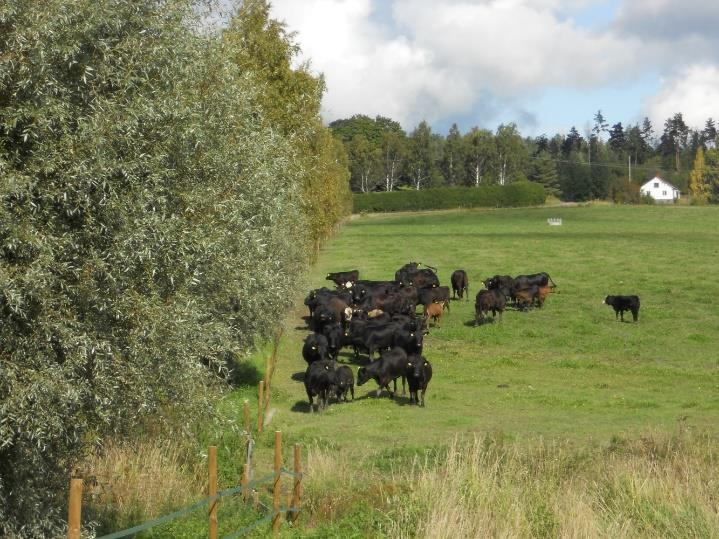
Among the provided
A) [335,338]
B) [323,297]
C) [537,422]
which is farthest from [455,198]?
[537,422]

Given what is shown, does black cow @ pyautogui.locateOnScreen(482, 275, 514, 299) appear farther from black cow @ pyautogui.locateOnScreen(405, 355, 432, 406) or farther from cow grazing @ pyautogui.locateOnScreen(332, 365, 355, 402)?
cow grazing @ pyautogui.locateOnScreen(332, 365, 355, 402)

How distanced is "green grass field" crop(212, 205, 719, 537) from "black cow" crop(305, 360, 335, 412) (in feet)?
1.52

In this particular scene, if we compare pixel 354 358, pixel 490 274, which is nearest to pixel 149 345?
pixel 354 358

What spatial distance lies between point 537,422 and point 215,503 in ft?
41.9

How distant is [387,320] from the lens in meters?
31.1

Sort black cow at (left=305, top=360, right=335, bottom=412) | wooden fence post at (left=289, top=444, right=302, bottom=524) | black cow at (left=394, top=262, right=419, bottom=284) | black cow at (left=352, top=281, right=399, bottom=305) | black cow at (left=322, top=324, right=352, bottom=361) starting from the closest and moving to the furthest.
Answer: wooden fence post at (left=289, top=444, right=302, bottom=524)
black cow at (left=305, top=360, right=335, bottom=412)
black cow at (left=322, top=324, right=352, bottom=361)
black cow at (left=352, top=281, right=399, bottom=305)
black cow at (left=394, top=262, right=419, bottom=284)

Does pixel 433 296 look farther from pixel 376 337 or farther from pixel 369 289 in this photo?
pixel 376 337

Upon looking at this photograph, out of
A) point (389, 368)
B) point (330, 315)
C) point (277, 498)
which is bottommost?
point (277, 498)

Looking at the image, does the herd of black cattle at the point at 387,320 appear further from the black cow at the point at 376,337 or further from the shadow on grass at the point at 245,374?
the shadow on grass at the point at 245,374

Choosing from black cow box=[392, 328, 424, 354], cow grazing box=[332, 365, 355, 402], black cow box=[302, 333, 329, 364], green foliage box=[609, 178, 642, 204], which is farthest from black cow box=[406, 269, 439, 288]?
green foliage box=[609, 178, 642, 204]

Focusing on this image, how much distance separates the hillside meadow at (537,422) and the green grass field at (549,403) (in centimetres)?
6

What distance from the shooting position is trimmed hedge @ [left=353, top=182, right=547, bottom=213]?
12075 centimetres

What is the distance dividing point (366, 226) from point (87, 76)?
8477 cm

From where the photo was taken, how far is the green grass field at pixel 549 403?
483 inches
